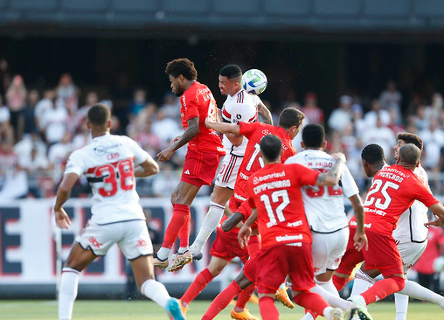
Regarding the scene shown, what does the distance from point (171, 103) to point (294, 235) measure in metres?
12.3

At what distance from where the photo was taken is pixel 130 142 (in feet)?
30.1

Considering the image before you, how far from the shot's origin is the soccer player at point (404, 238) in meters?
10.4

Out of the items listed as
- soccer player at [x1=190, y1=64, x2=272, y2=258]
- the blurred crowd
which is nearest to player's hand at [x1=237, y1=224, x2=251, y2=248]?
soccer player at [x1=190, y1=64, x2=272, y2=258]

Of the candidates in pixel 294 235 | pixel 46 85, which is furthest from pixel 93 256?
pixel 46 85

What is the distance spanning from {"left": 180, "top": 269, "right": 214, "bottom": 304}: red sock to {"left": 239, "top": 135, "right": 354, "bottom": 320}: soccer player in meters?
1.91

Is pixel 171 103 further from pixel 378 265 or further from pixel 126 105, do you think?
pixel 378 265

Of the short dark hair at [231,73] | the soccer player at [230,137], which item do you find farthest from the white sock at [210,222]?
the short dark hair at [231,73]

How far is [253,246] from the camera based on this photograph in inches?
425

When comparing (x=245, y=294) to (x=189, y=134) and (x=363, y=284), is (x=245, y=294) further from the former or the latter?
(x=189, y=134)

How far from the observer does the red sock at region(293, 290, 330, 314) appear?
350 inches

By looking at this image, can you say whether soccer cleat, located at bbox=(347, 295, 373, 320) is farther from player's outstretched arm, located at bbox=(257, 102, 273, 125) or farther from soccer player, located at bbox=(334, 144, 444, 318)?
player's outstretched arm, located at bbox=(257, 102, 273, 125)

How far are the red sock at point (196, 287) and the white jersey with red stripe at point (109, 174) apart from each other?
200 cm

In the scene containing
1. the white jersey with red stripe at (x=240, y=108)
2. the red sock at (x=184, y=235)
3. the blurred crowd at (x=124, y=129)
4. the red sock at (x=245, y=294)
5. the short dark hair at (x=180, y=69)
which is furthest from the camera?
the blurred crowd at (x=124, y=129)

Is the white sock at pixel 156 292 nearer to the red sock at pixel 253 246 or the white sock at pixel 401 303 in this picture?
the red sock at pixel 253 246
